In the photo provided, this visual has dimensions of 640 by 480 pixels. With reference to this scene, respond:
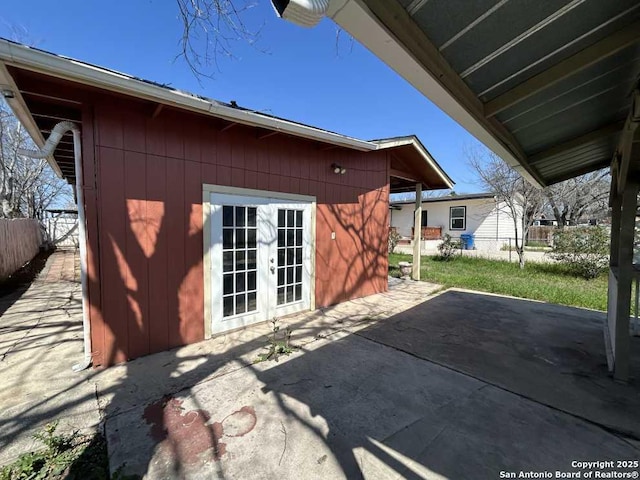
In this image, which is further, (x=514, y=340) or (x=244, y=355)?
(x=514, y=340)

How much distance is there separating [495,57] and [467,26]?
37 centimetres

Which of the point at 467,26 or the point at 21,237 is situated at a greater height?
the point at 467,26

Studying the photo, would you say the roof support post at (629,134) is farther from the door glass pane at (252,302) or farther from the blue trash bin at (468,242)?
the blue trash bin at (468,242)

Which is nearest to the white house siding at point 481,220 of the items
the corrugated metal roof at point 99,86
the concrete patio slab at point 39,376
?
the corrugated metal roof at point 99,86

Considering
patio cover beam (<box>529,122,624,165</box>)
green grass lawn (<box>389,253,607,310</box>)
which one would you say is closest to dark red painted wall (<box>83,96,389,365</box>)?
patio cover beam (<box>529,122,624,165</box>)

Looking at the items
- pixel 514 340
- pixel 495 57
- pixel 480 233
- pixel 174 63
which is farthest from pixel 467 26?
pixel 480 233

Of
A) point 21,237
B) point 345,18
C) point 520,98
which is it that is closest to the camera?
point 345,18

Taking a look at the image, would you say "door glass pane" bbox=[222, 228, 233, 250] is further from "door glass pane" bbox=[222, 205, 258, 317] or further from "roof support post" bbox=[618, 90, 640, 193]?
"roof support post" bbox=[618, 90, 640, 193]

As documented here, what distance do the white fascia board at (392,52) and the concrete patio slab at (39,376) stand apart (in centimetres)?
313

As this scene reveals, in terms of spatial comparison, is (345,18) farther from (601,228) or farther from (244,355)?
(601,228)

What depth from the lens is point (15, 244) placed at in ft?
29.1

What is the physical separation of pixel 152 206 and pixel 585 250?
10.9 m

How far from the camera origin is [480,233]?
621 inches

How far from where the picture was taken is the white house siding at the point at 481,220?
15070mm
